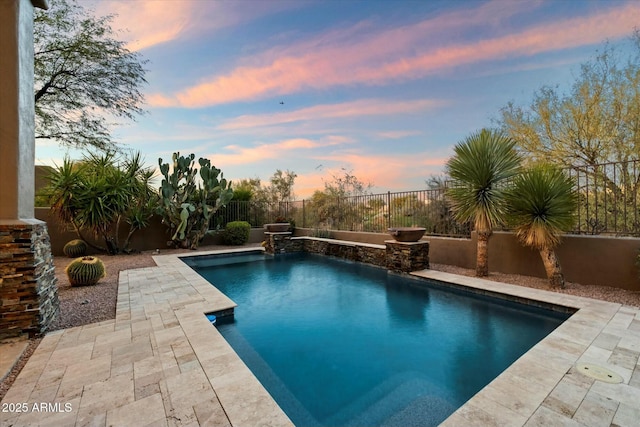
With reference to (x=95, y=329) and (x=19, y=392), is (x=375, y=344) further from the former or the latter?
(x=95, y=329)

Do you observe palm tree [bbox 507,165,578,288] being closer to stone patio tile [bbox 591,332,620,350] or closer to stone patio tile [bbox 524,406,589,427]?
stone patio tile [bbox 591,332,620,350]

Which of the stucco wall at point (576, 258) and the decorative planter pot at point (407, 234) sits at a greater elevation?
the decorative planter pot at point (407, 234)

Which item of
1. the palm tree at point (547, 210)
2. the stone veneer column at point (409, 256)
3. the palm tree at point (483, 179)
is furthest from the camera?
the stone veneer column at point (409, 256)

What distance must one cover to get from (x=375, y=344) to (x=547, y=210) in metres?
4.02

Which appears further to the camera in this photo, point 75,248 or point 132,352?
point 75,248

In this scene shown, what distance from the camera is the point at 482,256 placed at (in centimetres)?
590

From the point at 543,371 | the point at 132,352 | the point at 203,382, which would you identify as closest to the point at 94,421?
the point at 203,382

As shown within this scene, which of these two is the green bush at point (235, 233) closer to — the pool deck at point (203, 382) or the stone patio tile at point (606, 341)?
the pool deck at point (203, 382)

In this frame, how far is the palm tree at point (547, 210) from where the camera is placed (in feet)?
15.9

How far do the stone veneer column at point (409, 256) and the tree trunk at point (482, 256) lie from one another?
113cm

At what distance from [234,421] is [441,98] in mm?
9241

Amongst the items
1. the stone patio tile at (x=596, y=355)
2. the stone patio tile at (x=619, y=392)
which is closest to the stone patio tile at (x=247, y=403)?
the stone patio tile at (x=619, y=392)

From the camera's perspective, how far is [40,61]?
889 centimetres

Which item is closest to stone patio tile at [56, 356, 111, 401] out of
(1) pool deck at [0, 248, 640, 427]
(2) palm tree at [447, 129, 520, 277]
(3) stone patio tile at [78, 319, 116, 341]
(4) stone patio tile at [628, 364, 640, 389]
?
(1) pool deck at [0, 248, 640, 427]
